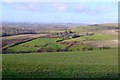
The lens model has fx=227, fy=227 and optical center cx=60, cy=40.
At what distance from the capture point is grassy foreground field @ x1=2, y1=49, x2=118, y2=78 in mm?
13086

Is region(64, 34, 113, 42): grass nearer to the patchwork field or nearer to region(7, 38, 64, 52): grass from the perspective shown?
the patchwork field

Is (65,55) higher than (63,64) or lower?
higher

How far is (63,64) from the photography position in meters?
15.9

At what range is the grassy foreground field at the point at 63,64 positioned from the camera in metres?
13.1

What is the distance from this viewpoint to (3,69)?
14047mm

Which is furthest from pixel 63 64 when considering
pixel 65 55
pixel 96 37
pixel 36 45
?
pixel 96 37

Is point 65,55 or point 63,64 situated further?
point 65,55

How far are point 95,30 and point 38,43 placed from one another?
7.18 m

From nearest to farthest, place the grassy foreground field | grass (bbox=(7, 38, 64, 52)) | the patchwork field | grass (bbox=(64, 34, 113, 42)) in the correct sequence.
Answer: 1. the grassy foreground field
2. the patchwork field
3. grass (bbox=(7, 38, 64, 52))
4. grass (bbox=(64, 34, 113, 42))

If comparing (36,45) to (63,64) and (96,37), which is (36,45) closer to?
(63,64)

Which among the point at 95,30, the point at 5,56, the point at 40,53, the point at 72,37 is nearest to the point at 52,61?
the point at 40,53

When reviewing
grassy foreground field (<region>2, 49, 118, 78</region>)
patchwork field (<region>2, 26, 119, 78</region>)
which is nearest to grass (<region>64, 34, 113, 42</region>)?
patchwork field (<region>2, 26, 119, 78</region>)

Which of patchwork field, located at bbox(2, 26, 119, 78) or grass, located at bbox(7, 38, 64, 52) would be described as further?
grass, located at bbox(7, 38, 64, 52)

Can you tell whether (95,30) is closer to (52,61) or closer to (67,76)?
(52,61)
